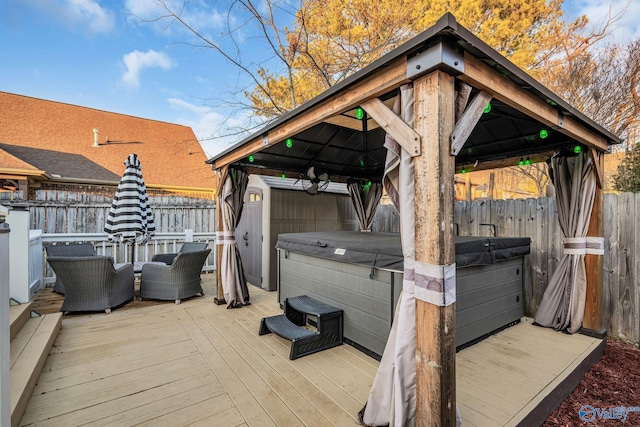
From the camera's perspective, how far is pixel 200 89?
8.16 m

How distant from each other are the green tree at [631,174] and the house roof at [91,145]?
34.7ft

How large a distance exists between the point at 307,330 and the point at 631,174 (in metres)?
5.82

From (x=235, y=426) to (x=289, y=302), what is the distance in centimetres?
163

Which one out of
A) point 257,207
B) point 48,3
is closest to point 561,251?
point 257,207

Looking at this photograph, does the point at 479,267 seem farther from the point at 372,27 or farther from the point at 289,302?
the point at 372,27

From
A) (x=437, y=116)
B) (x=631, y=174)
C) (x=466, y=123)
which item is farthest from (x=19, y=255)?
(x=631, y=174)

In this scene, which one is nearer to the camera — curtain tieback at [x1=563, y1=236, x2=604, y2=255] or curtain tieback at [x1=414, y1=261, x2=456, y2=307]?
curtain tieback at [x1=414, y1=261, x2=456, y2=307]

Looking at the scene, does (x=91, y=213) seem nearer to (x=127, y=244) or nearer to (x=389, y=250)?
(x=127, y=244)

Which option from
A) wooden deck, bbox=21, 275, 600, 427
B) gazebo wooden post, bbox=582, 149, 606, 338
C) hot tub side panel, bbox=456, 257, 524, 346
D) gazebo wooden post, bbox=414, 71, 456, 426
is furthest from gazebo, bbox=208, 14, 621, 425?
hot tub side panel, bbox=456, 257, 524, 346

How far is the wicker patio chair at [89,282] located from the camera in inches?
145

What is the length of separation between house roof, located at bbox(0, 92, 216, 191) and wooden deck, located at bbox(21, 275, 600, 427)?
22.4 feet

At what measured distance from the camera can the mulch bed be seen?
2196 millimetres

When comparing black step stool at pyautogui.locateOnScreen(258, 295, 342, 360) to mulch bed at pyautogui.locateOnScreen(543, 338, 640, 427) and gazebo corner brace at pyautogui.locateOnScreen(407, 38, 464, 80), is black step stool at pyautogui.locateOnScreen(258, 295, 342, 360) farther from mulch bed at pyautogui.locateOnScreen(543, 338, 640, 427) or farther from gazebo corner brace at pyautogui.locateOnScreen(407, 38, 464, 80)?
gazebo corner brace at pyautogui.locateOnScreen(407, 38, 464, 80)

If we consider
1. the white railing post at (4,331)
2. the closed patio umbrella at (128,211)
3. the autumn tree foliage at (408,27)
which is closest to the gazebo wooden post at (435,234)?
the white railing post at (4,331)
